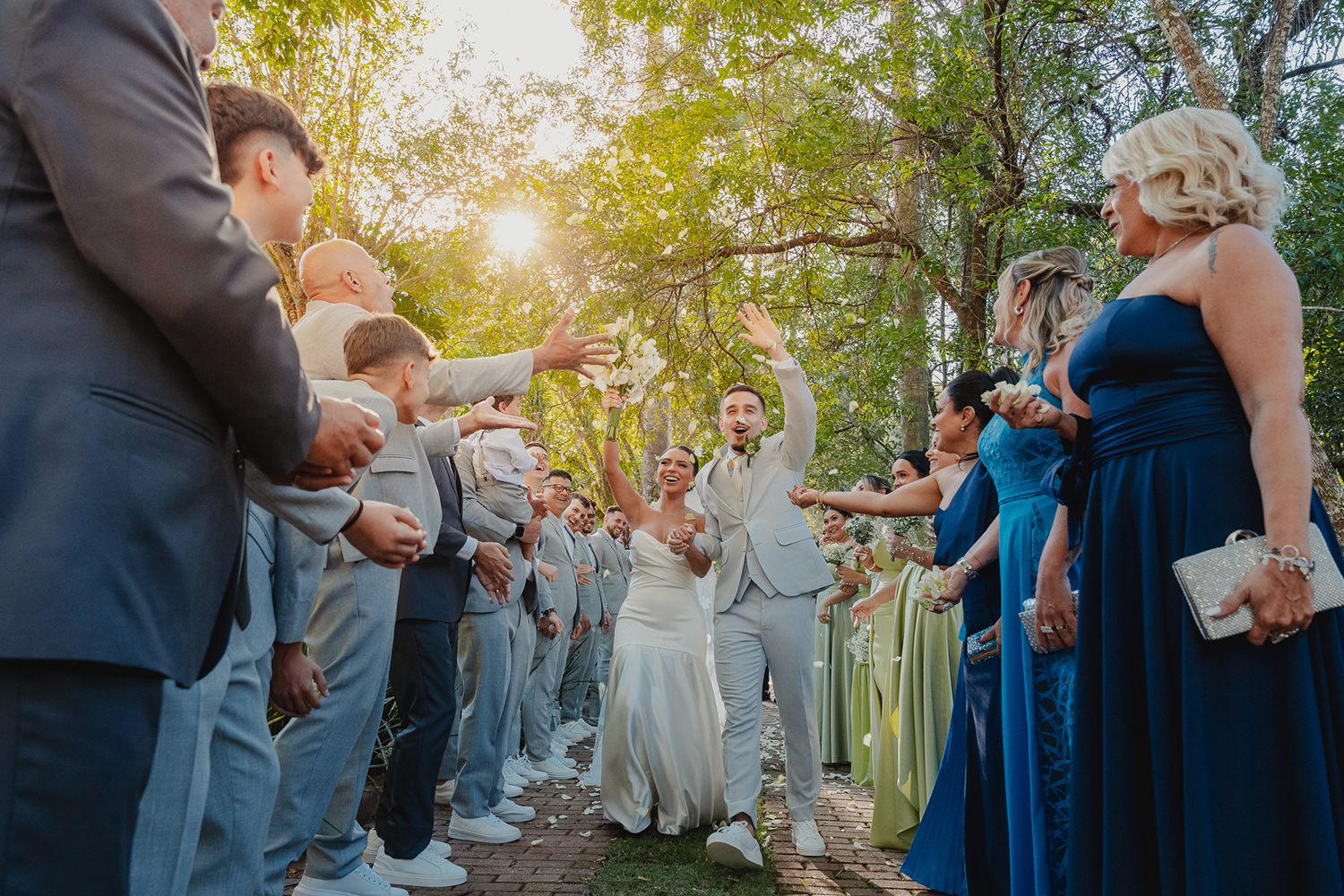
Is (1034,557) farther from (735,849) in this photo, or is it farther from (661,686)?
(661,686)

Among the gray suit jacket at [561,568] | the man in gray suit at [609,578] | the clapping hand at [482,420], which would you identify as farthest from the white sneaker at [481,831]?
the man in gray suit at [609,578]

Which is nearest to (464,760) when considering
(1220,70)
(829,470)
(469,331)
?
(469,331)

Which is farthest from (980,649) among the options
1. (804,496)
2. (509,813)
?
(509,813)

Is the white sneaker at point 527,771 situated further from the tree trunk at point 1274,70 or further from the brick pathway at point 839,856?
the tree trunk at point 1274,70

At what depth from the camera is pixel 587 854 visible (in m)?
5.10

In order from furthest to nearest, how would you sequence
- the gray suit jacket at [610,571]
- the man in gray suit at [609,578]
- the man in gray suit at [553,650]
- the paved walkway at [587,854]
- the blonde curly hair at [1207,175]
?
1. the gray suit jacket at [610,571]
2. the man in gray suit at [609,578]
3. the man in gray suit at [553,650]
4. the paved walkway at [587,854]
5. the blonde curly hair at [1207,175]

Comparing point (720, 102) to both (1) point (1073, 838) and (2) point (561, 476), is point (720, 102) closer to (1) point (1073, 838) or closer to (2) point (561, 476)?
(2) point (561, 476)

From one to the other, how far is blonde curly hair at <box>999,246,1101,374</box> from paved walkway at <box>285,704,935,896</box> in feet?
9.30

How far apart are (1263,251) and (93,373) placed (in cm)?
265

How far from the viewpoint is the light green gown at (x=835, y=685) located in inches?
356

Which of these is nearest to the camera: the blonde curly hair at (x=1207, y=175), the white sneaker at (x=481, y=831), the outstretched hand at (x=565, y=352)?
the blonde curly hair at (x=1207, y=175)

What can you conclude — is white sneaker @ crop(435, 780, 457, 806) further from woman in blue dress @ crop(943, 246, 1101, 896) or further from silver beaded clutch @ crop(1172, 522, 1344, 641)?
silver beaded clutch @ crop(1172, 522, 1344, 641)

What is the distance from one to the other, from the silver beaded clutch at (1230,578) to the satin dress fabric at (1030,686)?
0.72 metres

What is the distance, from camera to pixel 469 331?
1418 centimetres
